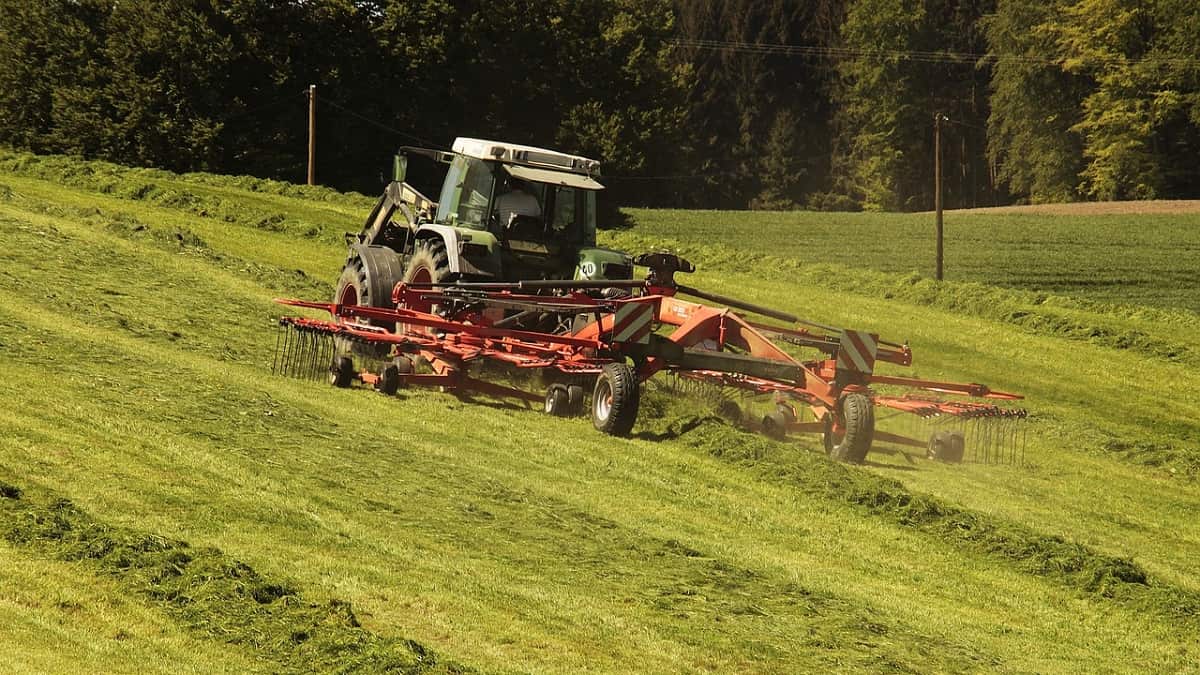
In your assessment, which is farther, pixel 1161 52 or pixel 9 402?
pixel 1161 52

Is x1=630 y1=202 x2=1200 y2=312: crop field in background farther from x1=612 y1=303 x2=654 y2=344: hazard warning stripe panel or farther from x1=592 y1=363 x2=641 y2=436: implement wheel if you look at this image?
x1=592 y1=363 x2=641 y2=436: implement wheel

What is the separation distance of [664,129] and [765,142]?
31485 millimetres

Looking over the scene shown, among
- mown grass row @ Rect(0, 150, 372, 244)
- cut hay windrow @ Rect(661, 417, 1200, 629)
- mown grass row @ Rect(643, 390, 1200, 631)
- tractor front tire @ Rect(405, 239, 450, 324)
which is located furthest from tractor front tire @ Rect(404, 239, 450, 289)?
mown grass row @ Rect(0, 150, 372, 244)

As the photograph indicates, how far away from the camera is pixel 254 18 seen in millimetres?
44719

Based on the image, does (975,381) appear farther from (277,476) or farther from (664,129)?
(664,129)

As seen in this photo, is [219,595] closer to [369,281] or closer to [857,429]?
[857,429]

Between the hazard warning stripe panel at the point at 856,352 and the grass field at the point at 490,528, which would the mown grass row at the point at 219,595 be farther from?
the hazard warning stripe panel at the point at 856,352

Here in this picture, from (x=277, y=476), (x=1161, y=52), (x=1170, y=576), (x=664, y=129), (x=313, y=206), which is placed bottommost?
(x=1170, y=576)

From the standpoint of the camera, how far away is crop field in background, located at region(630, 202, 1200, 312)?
41312mm

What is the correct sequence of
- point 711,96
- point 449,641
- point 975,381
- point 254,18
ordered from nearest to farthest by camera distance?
point 449,641
point 975,381
point 254,18
point 711,96

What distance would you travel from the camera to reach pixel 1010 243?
50.8 m

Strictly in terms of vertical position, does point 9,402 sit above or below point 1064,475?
above

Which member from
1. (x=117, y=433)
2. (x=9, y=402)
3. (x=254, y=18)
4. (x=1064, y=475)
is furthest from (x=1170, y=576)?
(x=254, y=18)

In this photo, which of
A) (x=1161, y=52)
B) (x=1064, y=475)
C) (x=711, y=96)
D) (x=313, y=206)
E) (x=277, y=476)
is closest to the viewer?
(x=277, y=476)
